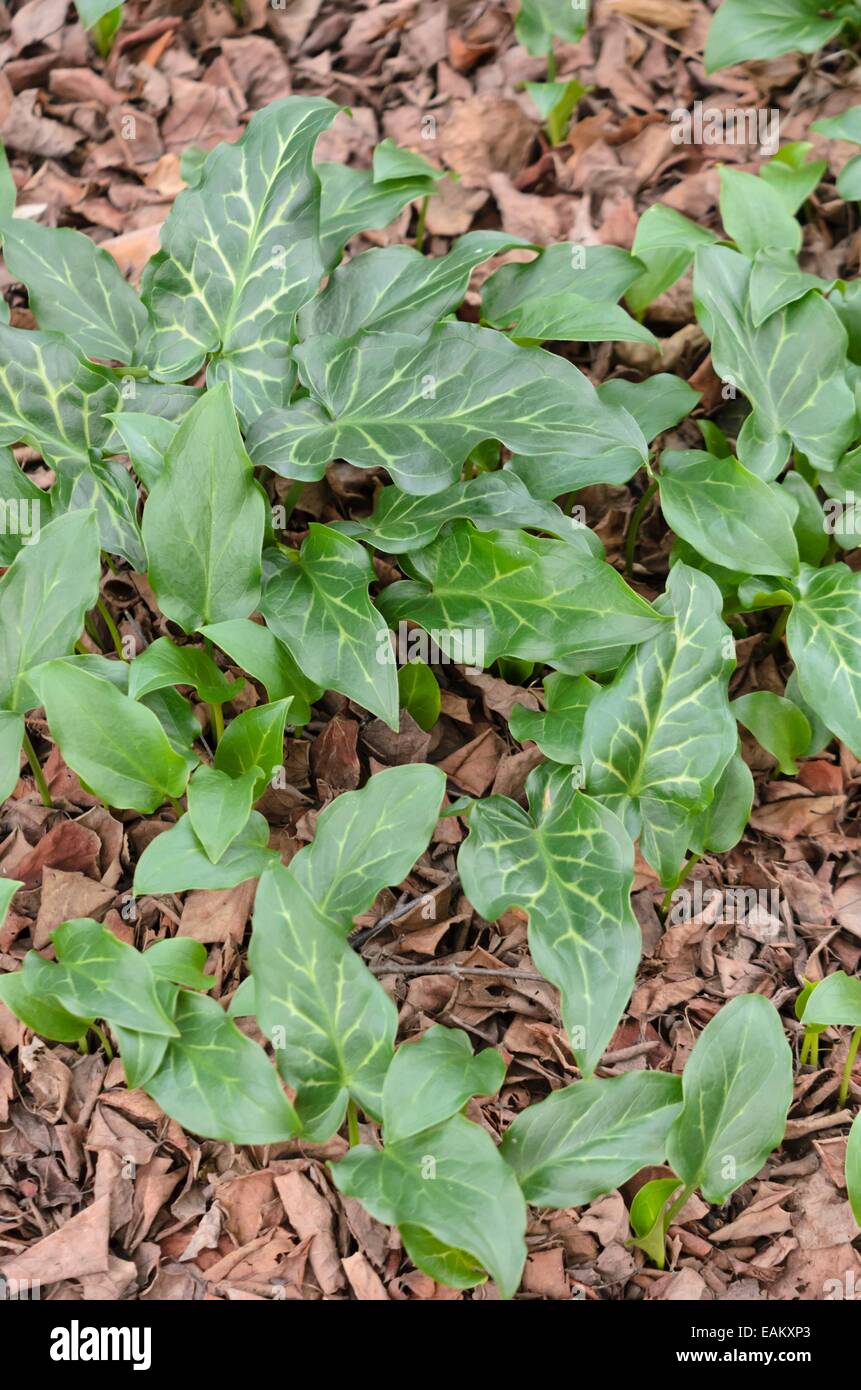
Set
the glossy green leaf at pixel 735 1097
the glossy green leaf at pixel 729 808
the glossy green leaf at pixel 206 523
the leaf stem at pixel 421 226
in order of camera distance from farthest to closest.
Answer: the leaf stem at pixel 421 226, the glossy green leaf at pixel 729 808, the glossy green leaf at pixel 206 523, the glossy green leaf at pixel 735 1097

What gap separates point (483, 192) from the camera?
3.07 meters

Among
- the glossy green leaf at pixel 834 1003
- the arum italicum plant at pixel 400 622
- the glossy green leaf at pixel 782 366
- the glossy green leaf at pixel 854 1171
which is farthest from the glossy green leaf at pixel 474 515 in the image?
the glossy green leaf at pixel 854 1171

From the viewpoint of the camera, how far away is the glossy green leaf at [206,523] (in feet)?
6.66

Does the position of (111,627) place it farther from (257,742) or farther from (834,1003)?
(834,1003)

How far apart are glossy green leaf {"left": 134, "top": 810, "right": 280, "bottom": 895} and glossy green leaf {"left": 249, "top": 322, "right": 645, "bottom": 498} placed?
0.64m

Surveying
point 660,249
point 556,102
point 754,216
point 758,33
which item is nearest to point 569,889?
point 660,249

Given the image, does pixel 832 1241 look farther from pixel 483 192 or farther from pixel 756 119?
pixel 756 119

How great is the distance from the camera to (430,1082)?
1.83m

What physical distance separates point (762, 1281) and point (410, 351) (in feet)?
5.44

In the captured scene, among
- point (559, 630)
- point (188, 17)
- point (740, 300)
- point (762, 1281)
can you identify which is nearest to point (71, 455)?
point (559, 630)

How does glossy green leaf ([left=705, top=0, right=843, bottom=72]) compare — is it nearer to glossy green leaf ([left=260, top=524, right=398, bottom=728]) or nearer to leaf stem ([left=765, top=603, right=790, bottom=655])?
leaf stem ([left=765, top=603, right=790, bottom=655])

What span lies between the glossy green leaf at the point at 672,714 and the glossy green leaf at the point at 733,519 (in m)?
0.20

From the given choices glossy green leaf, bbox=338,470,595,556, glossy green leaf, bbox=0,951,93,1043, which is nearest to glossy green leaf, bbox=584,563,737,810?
glossy green leaf, bbox=338,470,595,556

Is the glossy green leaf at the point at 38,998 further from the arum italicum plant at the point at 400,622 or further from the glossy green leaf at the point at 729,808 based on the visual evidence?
the glossy green leaf at the point at 729,808
